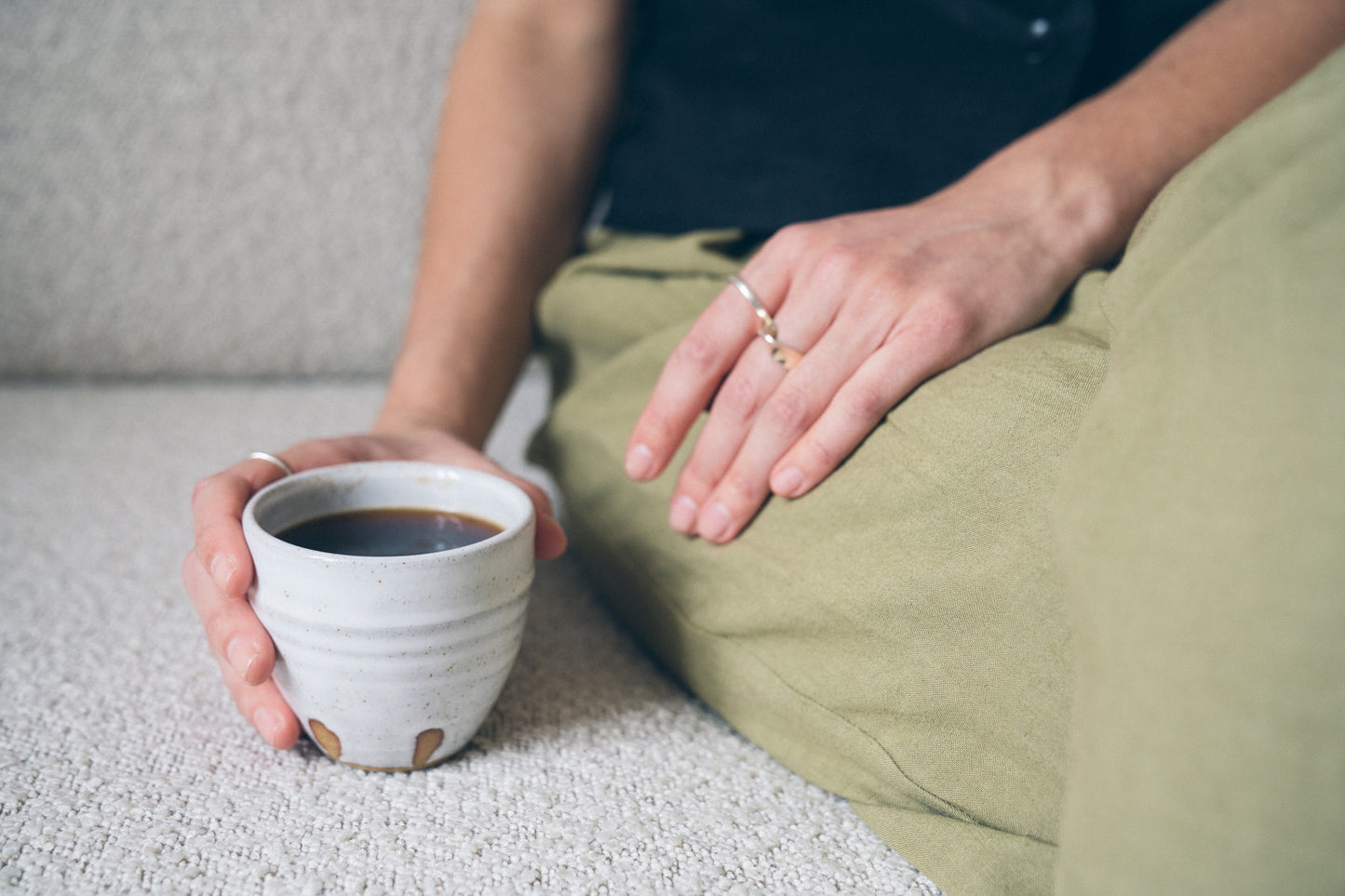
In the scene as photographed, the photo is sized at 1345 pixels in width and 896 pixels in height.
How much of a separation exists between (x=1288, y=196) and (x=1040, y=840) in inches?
10.6

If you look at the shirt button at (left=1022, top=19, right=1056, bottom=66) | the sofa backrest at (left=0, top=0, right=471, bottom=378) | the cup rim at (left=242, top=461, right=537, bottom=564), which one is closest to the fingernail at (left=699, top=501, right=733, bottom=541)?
the cup rim at (left=242, top=461, right=537, bottom=564)

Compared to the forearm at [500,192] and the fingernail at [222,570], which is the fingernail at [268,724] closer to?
the fingernail at [222,570]

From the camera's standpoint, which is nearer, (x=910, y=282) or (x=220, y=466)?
(x=910, y=282)

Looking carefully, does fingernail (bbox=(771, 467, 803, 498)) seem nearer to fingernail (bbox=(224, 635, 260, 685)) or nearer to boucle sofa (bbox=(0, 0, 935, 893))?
boucle sofa (bbox=(0, 0, 935, 893))

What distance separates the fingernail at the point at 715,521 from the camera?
20.7 inches

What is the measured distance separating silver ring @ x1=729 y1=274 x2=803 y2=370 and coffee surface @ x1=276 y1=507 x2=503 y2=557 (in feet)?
0.59

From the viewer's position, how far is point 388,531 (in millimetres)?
480

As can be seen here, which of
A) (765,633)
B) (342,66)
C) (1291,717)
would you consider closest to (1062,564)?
(1291,717)

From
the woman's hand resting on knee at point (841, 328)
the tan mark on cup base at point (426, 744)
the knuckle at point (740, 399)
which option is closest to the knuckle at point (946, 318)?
the woman's hand resting on knee at point (841, 328)

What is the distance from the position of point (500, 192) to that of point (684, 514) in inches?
15.3

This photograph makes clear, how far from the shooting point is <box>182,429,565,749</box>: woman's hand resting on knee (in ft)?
1.42

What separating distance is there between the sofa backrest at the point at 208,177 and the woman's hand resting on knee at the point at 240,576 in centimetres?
58

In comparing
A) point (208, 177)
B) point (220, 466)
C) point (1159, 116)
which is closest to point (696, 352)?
point (1159, 116)

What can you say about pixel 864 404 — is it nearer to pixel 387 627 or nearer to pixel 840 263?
pixel 840 263
